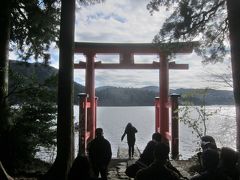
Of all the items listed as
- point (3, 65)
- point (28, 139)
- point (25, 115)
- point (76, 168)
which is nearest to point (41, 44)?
point (3, 65)

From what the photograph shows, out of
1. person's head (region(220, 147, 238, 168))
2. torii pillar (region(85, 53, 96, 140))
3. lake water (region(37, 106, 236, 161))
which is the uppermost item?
torii pillar (region(85, 53, 96, 140))

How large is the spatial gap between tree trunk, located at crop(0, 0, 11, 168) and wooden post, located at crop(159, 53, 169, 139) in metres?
8.07

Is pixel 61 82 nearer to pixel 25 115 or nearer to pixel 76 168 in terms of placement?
pixel 25 115

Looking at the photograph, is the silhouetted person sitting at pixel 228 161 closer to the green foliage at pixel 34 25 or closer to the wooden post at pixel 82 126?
the green foliage at pixel 34 25

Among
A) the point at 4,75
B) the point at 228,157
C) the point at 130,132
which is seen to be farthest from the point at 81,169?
the point at 130,132

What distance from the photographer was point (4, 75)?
9.73 m

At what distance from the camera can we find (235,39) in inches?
227

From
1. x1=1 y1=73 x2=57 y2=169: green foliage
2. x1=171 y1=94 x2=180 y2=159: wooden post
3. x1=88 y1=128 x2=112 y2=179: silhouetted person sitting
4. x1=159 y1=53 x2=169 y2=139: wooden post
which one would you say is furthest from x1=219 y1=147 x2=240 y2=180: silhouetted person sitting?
x1=159 y1=53 x2=169 y2=139: wooden post

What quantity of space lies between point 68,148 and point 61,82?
5.23 ft

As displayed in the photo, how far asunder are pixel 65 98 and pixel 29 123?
7.27ft

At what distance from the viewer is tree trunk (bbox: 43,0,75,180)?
8.12 m

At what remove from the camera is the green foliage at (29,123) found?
30.5ft

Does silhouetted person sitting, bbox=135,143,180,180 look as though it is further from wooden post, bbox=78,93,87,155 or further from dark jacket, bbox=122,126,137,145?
wooden post, bbox=78,93,87,155

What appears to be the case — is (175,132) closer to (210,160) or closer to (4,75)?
(4,75)
